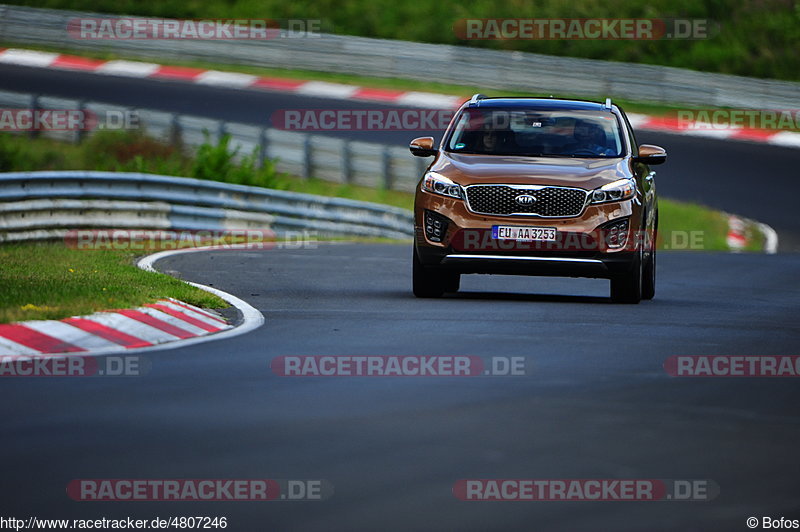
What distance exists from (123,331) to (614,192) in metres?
5.15

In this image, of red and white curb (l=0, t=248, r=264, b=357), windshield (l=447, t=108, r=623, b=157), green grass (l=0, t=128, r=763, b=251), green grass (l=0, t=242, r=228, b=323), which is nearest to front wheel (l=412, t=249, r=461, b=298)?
windshield (l=447, t=108, r=623, b=157)

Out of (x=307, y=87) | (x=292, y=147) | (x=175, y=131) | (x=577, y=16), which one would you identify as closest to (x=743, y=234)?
(x=292, y=147)

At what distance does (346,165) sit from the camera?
3419 centimetres

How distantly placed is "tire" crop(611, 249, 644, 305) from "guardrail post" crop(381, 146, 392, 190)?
62.1 ft

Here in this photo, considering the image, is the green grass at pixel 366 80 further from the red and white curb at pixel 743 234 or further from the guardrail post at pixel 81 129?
the guardrail post at pixel 81 129

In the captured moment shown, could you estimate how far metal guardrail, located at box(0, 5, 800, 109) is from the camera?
40.9 metres

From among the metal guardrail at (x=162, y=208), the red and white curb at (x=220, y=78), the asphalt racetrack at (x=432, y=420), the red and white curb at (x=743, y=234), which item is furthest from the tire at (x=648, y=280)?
the red and white curb at (x=220, y=78)

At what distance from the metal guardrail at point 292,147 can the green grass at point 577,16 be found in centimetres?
1414

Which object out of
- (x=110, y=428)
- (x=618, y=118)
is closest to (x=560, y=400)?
(x=110, y=428)

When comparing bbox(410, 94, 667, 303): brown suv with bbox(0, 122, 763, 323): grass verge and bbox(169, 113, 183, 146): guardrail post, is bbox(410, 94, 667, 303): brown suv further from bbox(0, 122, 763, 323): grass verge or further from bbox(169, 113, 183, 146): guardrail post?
bbox(169, 113, 183, 146): guardrail post

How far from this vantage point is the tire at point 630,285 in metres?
14.5

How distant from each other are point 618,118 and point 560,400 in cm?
737

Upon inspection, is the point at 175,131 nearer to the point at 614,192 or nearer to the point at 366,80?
the point at 366,80

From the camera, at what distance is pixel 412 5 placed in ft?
165
